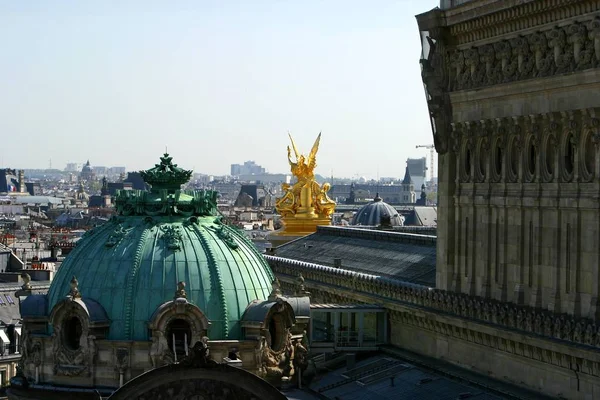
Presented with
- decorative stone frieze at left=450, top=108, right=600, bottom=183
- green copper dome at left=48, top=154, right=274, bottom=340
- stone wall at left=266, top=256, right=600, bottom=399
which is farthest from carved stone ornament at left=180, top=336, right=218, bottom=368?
decorative stone frieze at left=450, top=108, right=600, bottom=183

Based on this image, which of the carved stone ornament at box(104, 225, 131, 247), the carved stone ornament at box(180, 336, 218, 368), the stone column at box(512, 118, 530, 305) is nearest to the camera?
the carved stone ornament at box(180, 336, 218, 368)

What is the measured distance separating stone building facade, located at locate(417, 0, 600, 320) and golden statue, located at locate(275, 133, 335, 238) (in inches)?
2159

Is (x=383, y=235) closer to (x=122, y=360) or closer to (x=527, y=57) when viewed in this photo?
(x=527, y=57)

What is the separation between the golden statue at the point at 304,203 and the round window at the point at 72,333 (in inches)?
2559

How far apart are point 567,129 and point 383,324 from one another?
16488mm

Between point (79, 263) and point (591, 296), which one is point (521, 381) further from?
point (79, 263)

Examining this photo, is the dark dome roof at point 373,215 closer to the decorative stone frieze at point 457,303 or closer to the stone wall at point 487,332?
the decorative stone frieze at point 457,303

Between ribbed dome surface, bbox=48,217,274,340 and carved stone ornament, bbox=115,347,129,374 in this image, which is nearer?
carved stone ornament, bbox=115,347,129,374

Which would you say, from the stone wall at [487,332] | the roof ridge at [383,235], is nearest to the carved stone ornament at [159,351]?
the stone wall at [487,332]

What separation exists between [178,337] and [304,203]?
224ft

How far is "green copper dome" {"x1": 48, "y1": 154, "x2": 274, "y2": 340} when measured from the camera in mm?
54344

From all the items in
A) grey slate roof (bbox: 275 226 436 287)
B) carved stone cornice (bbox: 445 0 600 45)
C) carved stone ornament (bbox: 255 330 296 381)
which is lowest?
carved stone ornament (bbox: 255 330 296 381)

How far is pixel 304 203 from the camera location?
399 ft

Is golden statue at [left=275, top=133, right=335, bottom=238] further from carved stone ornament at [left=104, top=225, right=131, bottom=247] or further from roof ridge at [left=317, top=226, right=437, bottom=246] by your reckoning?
carved stone ornament at [left=104, top=225, right=131, bottom=247]
